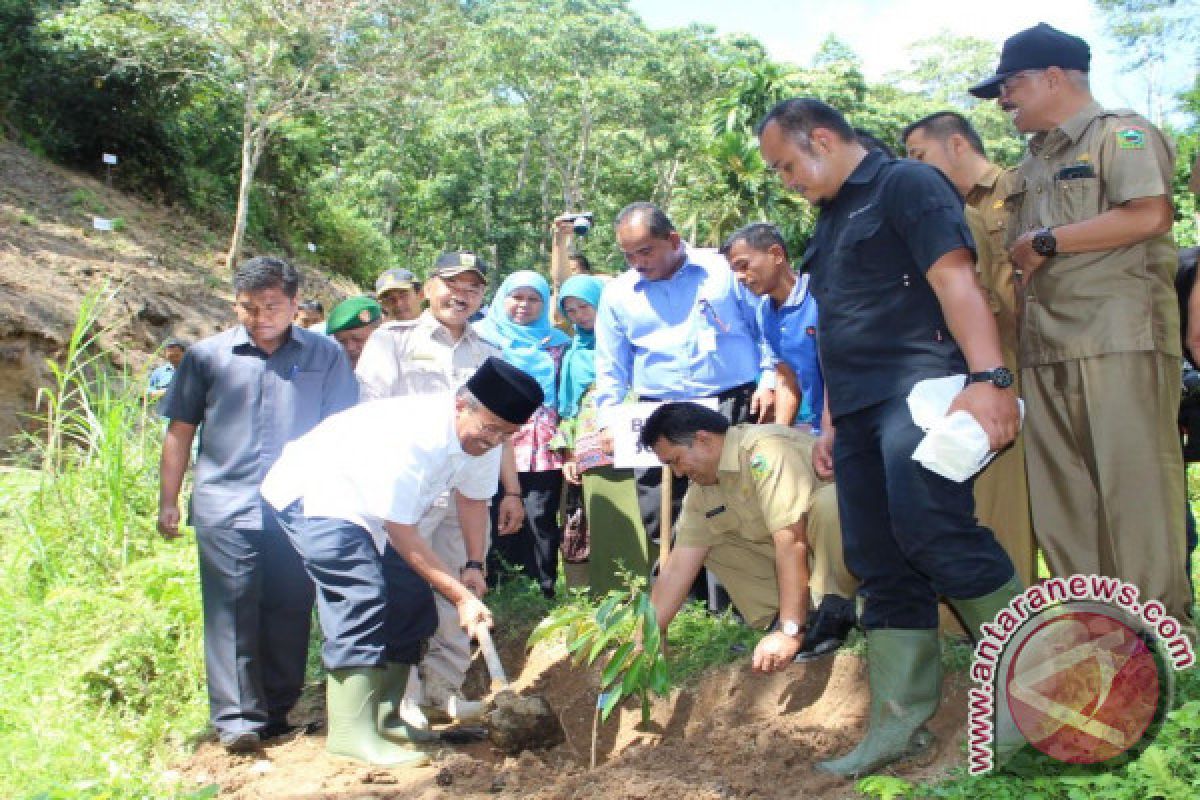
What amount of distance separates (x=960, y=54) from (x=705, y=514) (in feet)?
145

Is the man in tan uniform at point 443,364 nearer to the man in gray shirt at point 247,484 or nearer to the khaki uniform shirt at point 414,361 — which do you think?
the khaki uniform shirt at point 414,361

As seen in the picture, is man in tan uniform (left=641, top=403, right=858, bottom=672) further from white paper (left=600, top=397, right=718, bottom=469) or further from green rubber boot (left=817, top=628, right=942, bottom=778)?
green rubber boot (left=817, top=628, right=942, bottom=778)

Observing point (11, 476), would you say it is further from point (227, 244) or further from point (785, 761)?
point (227, 244)

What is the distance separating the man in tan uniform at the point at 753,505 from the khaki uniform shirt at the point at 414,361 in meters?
1.29

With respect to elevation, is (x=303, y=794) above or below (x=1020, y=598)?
below

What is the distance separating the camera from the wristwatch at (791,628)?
3523mm

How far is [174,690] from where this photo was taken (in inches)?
189

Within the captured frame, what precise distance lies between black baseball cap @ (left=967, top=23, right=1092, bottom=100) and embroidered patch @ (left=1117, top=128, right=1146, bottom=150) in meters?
0.31

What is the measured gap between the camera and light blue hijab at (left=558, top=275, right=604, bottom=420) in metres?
5.50

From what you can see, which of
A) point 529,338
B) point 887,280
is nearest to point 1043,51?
point 887,280

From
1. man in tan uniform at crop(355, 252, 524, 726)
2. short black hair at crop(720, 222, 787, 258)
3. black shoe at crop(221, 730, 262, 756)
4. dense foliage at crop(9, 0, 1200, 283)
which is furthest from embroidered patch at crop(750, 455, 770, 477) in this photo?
dense foliage at crop(9, 0, 1200, 283)

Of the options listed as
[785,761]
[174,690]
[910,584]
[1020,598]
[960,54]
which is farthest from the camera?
[960,54]

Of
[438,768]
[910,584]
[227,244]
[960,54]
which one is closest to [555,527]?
[438,768]

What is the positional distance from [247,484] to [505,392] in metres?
1.30
